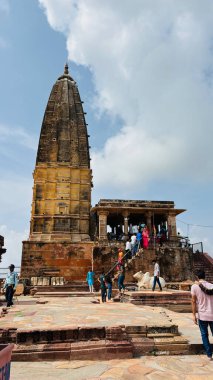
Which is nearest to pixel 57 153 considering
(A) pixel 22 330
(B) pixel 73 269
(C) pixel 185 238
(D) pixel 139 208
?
(D) pixel 139 208

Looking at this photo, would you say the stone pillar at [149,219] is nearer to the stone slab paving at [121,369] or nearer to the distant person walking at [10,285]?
the distant person walking at [10,285]

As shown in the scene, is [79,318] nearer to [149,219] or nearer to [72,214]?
[72,214]

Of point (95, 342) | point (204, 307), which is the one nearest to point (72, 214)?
point (95, 342)

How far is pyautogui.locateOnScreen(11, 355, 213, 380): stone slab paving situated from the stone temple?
16.4m

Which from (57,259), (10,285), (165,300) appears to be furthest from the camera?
(57,259)

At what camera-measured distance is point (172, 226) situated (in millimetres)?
26156

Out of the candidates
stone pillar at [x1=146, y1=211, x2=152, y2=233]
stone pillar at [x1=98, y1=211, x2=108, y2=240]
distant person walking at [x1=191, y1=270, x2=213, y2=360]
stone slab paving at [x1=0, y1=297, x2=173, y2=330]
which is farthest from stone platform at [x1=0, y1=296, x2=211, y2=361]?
stone pillar at [x1=146, y1=211, x2=152, y2=233]

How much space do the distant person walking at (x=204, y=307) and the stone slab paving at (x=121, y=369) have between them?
30cm

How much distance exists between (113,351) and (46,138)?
26103 mm

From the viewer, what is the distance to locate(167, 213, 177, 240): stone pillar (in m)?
25.8

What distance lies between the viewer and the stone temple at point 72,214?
72.7 feet

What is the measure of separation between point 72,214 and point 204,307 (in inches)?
877

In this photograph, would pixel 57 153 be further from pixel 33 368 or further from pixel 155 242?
pixel 33 368

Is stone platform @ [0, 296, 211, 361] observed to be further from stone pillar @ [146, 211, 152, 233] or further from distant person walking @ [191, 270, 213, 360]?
stone pillar @ [146, 211, 152, 233]
